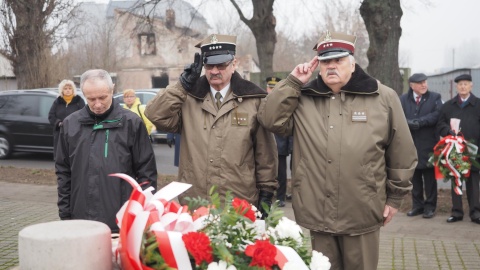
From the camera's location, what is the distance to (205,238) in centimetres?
227

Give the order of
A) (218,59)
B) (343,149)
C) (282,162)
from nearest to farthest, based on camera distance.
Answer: (343,149), (218,59), (282,162)

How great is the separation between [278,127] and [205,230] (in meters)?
1.65

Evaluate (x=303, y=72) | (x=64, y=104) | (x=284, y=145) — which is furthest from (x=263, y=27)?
(x=303, y=72)

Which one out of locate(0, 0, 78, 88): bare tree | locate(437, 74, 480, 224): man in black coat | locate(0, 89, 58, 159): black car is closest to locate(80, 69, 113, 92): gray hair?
locate(437, 74, 480, 224): man in black coat

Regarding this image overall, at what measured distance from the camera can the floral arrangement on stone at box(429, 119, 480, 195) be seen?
7.93 meters

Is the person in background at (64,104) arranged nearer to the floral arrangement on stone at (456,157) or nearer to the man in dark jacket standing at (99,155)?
the floral arrangement on stone at (456,157)

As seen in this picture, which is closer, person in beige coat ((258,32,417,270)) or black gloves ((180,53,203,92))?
person in beige coat ((258,32,417,270))

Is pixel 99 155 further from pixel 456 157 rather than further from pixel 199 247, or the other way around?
pixel 456 157

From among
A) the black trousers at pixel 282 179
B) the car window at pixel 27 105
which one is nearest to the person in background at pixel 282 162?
the black trousers at pixel 282 179

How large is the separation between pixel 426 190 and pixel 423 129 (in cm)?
84

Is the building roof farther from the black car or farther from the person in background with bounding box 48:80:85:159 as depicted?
the person in background with bounding box 48:80:85:159

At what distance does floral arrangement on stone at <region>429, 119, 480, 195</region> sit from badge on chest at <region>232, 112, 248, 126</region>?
15.4 ft

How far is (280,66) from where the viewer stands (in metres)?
59.2

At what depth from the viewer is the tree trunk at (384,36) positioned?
1088cm
